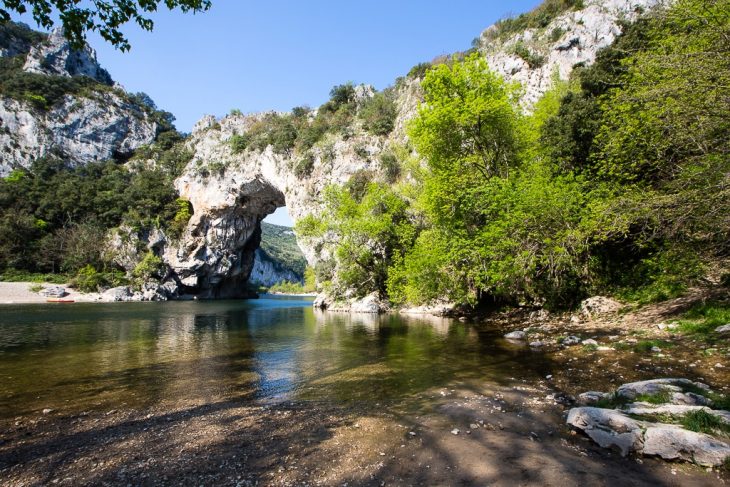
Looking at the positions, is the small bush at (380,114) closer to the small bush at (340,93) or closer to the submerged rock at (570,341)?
the small bush at (340,93)

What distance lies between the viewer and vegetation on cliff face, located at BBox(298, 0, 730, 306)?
8.55m

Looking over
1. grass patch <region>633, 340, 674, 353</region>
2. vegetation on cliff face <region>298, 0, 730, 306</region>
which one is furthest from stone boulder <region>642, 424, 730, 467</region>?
grass patch <region>633, 340, 674, 353</region>

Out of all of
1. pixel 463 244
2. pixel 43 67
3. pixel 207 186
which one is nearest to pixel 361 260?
pixel 463 244

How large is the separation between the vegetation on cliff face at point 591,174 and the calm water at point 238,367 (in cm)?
487

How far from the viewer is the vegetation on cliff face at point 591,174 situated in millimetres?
8547

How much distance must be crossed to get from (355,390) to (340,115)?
53.8 metres

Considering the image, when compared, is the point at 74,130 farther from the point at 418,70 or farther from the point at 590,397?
the point at 590,397

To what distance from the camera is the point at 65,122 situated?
81188 millimetres

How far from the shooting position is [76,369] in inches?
443

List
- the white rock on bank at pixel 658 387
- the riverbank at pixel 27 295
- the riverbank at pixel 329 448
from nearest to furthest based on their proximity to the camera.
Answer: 1. the riverbank at pixel 329 448
2. the white rock on bank at pixel 658 387
3. the riverbank at pixel 27 295

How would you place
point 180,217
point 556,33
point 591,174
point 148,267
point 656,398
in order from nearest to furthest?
point 656,398
point 591,174
point 556,33
point 148,267
point 180,217

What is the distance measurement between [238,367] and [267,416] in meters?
5.27

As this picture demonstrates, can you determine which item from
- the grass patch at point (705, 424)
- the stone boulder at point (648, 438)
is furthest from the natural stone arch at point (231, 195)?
the grass patch at point (705, 424)

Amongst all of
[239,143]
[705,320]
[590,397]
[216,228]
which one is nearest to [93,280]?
[216,228]
